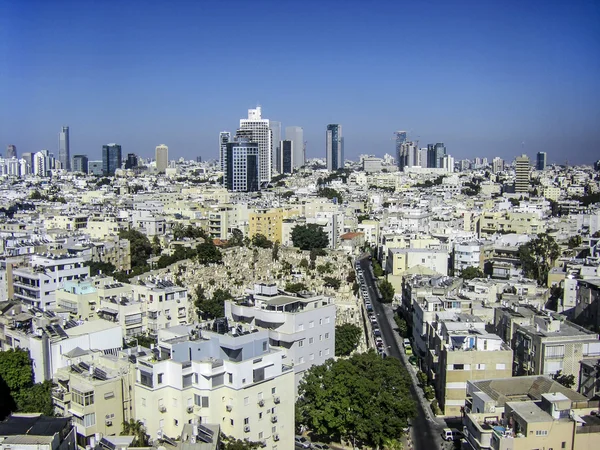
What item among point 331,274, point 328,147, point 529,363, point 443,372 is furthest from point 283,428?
point 328,147

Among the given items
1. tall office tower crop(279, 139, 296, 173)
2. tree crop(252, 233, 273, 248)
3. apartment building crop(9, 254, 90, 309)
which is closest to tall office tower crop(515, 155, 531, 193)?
tree crop(252, 233, 273, 248)

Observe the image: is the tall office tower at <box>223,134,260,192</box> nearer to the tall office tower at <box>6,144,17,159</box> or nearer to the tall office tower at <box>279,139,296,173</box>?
the tall office tower at <box>279,139,296,173</box>

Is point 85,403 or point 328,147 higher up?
point 328,147

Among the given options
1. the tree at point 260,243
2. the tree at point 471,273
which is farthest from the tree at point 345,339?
the tree at point 260,243

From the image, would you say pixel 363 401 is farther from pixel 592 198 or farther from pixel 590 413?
pixel 592 198

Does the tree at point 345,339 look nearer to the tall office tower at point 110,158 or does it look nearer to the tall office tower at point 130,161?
the tall office tower at point 110,158

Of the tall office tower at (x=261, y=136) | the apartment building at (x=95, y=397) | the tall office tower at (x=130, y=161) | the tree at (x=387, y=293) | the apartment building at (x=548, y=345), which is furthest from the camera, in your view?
the tall office tower at (x=130, y=161)

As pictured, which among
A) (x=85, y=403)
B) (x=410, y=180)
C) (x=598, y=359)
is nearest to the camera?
(x=85, y=403)
